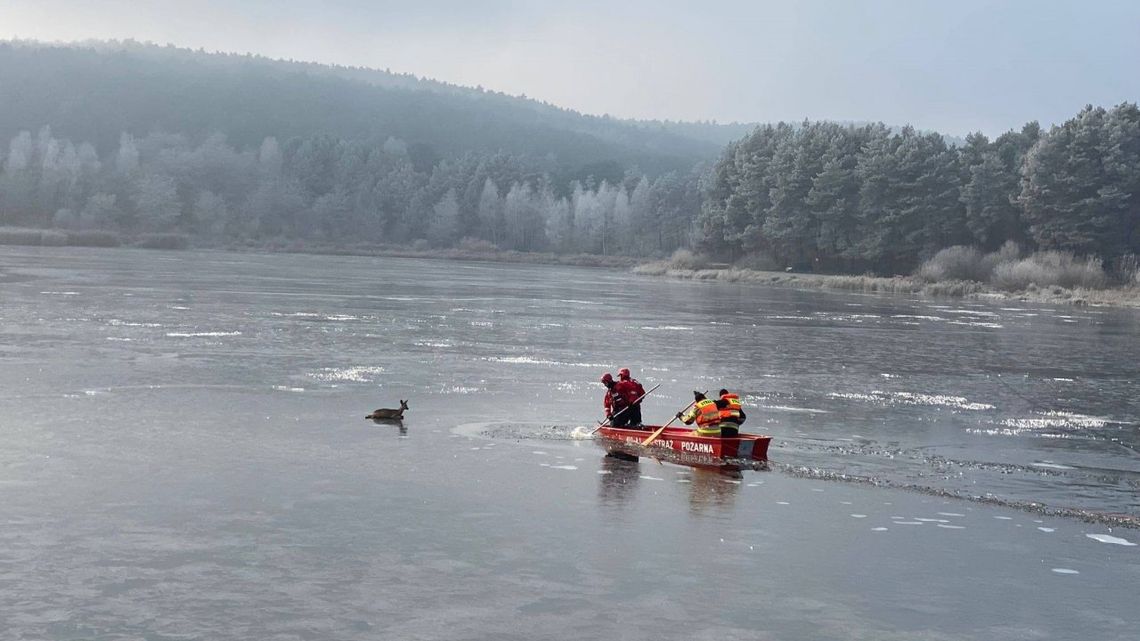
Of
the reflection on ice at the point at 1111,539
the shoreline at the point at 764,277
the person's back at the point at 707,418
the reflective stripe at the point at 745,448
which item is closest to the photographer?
the reflection on ice at the point at 1111,539

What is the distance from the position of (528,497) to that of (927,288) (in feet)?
242

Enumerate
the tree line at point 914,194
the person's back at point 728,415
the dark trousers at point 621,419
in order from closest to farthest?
the person's back at point 728,415 < the dark trousers at point 621,419 < the tree line at point 914,194

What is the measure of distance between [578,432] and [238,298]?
36.2 m

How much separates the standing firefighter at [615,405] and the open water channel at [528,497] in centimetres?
72

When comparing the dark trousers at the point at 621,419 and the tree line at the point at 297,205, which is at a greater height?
the tree line at the point at 297,205

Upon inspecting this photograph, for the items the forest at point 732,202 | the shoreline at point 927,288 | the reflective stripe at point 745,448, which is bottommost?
the reflective stripe at point 745,448

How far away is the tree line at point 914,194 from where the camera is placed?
287 ft

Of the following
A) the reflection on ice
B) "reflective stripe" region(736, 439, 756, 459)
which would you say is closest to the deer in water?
"reflective stripe" region(736, 439, 756, 459)

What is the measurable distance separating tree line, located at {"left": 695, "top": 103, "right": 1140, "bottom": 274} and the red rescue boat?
7201cm

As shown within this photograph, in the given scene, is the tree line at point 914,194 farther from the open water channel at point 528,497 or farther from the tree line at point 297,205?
the open water channel at point 528,497

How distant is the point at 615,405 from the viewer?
23.4 meters

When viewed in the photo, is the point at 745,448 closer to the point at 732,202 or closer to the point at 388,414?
the point at 388,414

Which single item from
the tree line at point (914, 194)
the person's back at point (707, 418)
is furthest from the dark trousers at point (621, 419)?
the tree line at point (914, 194)

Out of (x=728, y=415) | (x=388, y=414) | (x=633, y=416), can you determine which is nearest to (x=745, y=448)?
(x=728, y=415)
